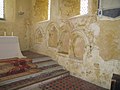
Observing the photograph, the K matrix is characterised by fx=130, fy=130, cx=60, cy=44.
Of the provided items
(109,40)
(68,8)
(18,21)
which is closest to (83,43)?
(109,40)

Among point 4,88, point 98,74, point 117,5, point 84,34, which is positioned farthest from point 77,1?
point 4,88

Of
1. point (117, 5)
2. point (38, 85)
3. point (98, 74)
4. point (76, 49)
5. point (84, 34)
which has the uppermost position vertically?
point (117, 5)

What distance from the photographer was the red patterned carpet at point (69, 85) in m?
3.00

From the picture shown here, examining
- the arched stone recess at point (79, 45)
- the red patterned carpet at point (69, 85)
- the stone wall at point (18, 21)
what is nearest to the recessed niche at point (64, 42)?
the arched stone recess at point (79, 45)

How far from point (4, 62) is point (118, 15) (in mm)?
2996

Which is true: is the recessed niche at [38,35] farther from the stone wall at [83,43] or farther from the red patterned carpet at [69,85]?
the red patterned carpet at [69,85]

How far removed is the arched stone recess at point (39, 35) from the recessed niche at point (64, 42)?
1.21 meters

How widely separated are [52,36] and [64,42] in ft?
2.23

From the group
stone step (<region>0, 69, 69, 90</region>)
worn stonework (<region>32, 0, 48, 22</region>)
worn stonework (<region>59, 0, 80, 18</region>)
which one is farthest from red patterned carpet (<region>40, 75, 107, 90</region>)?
worn stonework (<region>32, 0, 48, 22</region>)

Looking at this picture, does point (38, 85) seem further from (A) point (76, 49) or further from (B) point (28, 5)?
(B) point (28, 5)

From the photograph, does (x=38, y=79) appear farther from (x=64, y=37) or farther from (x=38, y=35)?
(x=38, y=35)

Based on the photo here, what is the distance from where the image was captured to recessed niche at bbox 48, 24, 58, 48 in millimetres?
Result: 4591

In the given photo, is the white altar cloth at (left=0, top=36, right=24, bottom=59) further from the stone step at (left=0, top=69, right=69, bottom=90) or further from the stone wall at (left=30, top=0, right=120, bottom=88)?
the stone wall at (left=30, top=0, right=120, bottom=88)

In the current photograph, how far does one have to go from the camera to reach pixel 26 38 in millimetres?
5887
